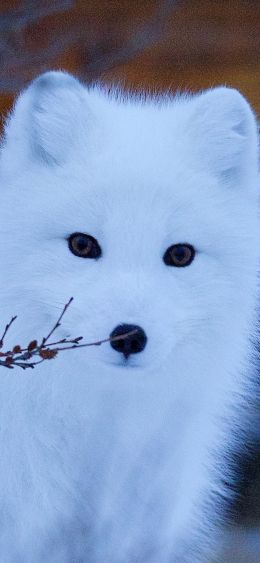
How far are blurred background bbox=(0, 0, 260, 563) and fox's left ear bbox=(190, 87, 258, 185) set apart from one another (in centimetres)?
21

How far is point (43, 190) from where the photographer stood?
124cm

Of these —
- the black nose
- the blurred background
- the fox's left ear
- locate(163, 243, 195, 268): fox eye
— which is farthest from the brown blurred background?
the black nose

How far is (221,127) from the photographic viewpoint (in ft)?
4.31

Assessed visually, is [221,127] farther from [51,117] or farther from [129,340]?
[129,340]

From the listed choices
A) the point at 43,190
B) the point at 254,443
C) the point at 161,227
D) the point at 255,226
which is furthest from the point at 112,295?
the point at 254,443

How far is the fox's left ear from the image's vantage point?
1.30 m

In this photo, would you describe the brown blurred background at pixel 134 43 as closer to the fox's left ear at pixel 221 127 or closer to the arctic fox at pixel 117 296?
the arctic fox at pixel 117 296

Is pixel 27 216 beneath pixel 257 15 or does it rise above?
beneath

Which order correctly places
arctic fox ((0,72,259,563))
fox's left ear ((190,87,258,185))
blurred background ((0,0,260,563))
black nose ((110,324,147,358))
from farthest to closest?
blurred background ((0,0,260,563)), fox's left ear ((190,87,258,185)), arctic fox ((0,72,259,563)), black nose ((110,324,147,358))

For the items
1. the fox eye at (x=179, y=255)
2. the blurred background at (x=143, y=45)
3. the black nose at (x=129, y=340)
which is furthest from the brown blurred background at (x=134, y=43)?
the black nose at (x=129, y=340)

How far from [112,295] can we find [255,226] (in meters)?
0.36

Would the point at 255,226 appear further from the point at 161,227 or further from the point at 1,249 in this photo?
the point at 1,249

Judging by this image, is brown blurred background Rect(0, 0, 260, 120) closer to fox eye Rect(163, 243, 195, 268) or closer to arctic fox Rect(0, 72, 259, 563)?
arctic fox Rect(0, 72, 259, 563)

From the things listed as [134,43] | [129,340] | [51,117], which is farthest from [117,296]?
[134,43]
